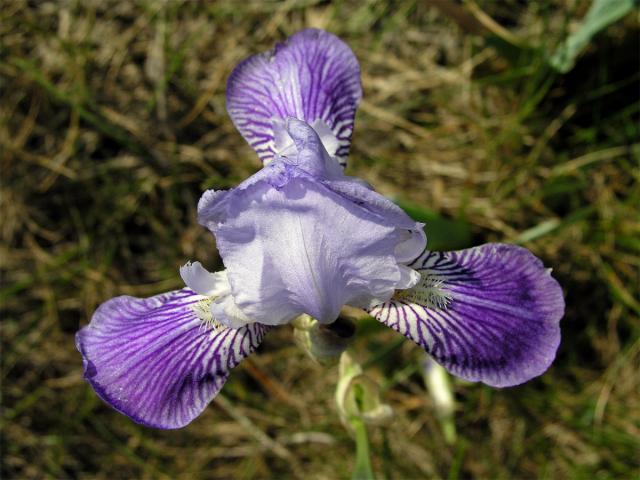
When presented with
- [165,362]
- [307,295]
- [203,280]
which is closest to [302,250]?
[307,295]

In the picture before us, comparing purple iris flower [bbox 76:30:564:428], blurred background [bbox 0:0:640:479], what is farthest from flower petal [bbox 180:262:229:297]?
blurred background [bbox 0:0:640:479]

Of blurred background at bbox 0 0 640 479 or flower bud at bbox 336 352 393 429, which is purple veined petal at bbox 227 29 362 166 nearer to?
flower bud at bbox 336 352 393 429

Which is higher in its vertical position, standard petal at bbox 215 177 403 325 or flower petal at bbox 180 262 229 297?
standard petal at bbox 215 177 403 325

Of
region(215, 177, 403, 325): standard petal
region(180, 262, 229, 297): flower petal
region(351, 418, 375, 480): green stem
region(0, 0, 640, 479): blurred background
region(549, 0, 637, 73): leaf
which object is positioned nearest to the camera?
region(215, 177, 403, 325): standard petal

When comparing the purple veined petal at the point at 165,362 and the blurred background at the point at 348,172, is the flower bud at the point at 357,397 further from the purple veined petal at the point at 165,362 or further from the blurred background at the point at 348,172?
the blurred background at the point at 348,172

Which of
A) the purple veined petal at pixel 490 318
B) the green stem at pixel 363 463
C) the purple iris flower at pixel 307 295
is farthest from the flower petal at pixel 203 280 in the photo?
the green stem at pixel 363 463

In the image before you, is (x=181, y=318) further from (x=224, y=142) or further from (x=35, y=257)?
(x=35, y=257)

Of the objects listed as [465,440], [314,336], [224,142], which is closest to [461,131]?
[224,142]
